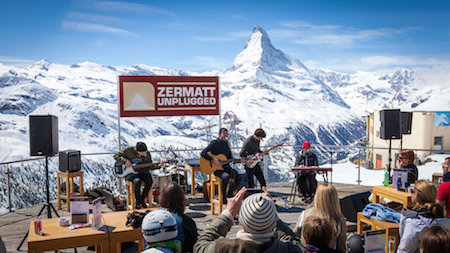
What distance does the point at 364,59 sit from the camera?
363 ft

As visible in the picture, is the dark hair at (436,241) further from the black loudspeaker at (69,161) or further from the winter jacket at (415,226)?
the black loudspeaker at (69,161)

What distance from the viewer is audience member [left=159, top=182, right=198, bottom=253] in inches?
96.0

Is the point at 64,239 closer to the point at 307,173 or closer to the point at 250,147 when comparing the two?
the point at 250,147

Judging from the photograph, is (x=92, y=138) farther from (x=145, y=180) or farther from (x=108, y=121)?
(x=145, y=180)

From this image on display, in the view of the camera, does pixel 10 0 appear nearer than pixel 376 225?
No

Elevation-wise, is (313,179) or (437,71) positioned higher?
(437,71)

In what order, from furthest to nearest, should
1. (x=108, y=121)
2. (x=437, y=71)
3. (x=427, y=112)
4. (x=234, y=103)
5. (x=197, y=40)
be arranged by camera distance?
1. (x=234, y=103)
2. (x=437, y=71)
3. (x=108, y=121)
4. (x=197, y=40)
5. (x=427, y=112)

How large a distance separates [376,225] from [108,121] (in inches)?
3698

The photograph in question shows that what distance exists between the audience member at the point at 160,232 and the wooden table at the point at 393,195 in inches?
128

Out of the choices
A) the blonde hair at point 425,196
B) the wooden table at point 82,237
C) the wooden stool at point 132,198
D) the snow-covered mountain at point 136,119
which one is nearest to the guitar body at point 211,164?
the wooden stool at point 132,198

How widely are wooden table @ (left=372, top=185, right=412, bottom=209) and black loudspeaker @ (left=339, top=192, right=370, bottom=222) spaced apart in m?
0.22

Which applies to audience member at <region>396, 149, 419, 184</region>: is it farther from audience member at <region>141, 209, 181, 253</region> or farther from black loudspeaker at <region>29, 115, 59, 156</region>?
black loudspeaker at <region>29, 115, 59, 156</region>

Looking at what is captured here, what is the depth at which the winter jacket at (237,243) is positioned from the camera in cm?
155

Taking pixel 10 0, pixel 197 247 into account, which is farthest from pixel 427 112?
pixel 10 0
